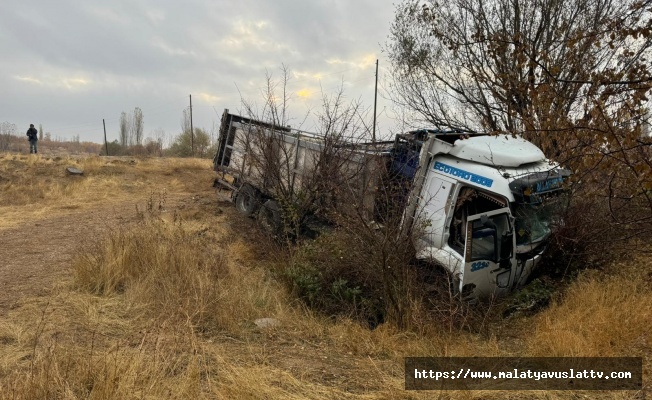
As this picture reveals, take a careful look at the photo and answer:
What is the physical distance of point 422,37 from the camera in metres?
11.4

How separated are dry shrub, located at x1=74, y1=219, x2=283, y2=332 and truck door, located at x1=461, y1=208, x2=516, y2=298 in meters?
2.61

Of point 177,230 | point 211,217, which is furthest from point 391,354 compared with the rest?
point 211,217

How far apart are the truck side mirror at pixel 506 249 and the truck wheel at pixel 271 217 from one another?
472cm

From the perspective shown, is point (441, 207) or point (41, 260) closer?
point (441, 207)

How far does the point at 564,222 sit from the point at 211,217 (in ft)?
27.7

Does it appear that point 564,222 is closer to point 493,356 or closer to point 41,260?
point 493,356

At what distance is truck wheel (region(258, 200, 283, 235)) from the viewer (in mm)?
9070

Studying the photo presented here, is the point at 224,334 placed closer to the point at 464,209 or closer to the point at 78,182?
the point at 464,209

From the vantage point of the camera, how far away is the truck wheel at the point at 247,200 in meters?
10.1

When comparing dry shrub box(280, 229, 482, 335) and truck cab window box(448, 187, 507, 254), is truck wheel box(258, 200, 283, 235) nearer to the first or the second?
dry shrub box(280, 229, 482, 335)

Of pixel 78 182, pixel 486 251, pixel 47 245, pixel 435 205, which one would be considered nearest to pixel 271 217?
pixel 435 205

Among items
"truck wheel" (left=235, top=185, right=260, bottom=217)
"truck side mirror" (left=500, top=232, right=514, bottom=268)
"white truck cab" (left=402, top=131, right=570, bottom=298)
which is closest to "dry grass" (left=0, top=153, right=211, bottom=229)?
"truck wheel" (left=235, top=185, right=260, bottom=217)

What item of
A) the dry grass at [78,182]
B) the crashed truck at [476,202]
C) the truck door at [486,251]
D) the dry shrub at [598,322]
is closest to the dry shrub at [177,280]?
the crashed truck at [476,202]

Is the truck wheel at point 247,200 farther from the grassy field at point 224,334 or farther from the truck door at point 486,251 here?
the truck door at point 486,251
